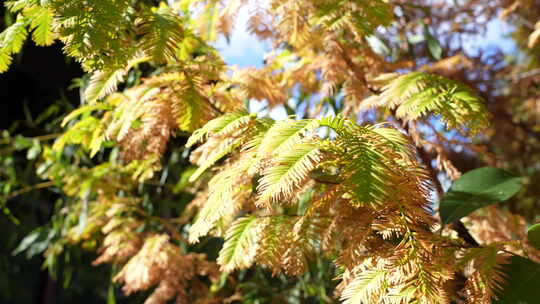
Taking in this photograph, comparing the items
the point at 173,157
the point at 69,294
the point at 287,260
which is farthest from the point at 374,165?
the point at 69,294

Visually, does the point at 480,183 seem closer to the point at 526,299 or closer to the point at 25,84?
the point at 526,299

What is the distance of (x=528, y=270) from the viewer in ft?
2.02

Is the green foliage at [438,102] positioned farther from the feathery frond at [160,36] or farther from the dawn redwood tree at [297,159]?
the feathery frond at [160,36]

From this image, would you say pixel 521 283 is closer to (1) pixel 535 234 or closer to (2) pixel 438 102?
(1) pixel 535 234

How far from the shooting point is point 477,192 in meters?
0.81

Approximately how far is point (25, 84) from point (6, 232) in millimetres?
989

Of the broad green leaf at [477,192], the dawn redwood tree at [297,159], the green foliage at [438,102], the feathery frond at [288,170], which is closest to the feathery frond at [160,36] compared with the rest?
the dawn redwood tree at [297,159]

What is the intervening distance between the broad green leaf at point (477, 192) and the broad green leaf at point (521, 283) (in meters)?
0.14

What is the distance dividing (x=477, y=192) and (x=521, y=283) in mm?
233

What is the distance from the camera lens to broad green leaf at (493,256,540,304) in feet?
1.94

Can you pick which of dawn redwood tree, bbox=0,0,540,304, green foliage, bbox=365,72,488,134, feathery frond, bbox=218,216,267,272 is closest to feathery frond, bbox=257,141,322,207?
dawn redwood tree, bbox=0,0,540,304

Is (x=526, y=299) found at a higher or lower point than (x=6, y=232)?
higher

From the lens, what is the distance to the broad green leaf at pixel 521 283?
592 mm

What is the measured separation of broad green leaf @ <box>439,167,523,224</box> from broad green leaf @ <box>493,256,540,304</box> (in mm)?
143
